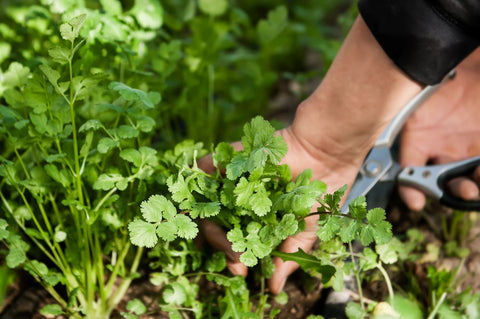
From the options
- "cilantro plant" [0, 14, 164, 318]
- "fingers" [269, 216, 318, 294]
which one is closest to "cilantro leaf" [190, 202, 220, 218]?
"cilantro plant" [0, 14, 164, 318]

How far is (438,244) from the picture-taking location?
6.05 ft

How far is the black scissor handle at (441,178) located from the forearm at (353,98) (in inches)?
8.9

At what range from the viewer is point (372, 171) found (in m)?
1.60

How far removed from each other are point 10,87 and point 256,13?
2.24 meters

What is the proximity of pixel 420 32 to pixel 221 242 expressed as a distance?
0.77 metres

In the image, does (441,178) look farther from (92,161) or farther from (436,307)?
(92,161)

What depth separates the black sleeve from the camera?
56.8 inches

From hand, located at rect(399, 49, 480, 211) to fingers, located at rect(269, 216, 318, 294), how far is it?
2.21ft

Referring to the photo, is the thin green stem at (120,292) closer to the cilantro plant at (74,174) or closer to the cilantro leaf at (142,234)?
the cilantro plant at (74,174)

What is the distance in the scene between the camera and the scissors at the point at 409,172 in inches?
63.1

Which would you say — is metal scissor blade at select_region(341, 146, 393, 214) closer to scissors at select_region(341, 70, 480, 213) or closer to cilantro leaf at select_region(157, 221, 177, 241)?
scissors at select_region(341, 70, 480, 213)

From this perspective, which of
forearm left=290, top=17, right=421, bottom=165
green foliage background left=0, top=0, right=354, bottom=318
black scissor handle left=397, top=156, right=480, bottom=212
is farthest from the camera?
black scissor handle left=397, top=156, right=480, bottom=212

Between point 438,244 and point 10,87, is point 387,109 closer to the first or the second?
point 438,244

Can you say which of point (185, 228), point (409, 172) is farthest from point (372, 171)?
point (185, 228)
